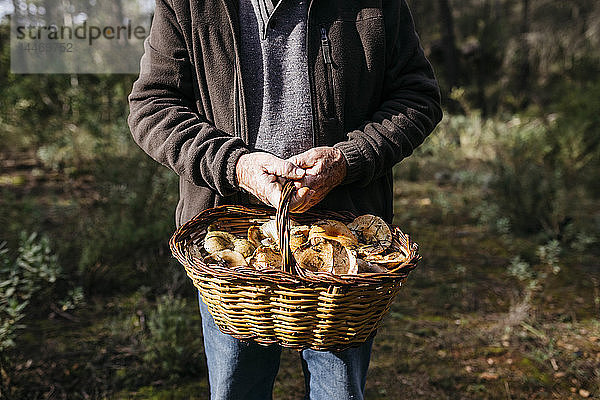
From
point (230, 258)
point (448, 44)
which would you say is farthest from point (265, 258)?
point (448, 44)

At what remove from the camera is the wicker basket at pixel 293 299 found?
101 centimetres

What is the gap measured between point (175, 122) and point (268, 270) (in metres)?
0.44

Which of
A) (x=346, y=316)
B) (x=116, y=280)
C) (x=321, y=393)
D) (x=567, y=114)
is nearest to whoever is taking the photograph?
(x=346, y=316)

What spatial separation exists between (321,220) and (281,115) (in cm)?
27

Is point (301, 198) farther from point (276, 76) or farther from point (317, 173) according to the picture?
point (276, 76)

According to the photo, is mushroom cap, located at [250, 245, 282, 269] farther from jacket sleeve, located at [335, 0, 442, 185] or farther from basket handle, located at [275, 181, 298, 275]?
jacket sleeve, located at [335, 0, 442, 185]

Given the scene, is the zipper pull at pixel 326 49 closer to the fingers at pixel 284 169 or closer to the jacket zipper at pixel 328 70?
the jacket zipper at pixel 328 70

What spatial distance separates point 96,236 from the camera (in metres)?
3.10

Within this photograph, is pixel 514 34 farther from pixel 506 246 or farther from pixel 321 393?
pixel 321 393


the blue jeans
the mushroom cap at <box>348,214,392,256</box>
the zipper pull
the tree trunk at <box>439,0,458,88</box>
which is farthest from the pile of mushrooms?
the tree trunk at <box>439,0,458,88</box>

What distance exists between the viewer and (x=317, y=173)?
46.3 inches

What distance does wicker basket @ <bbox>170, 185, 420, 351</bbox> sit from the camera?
1.01 m

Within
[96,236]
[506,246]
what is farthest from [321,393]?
[506,246]

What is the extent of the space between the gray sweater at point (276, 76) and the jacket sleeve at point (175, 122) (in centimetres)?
10
